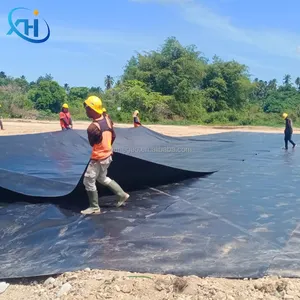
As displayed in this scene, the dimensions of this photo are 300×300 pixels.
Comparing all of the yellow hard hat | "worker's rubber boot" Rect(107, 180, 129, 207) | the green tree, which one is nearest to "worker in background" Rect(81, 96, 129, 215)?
the yellow hard hat

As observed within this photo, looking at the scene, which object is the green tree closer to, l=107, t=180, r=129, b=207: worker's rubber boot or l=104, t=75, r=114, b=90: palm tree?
l=104, t=75, r=114, b=90: palm tree

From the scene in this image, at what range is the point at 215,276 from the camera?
2924mm

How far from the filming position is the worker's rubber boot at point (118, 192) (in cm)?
457

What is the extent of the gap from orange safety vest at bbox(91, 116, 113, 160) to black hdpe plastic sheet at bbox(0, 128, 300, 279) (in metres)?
0.40

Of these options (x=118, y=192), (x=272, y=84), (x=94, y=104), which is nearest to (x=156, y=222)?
(x=118, y=192)

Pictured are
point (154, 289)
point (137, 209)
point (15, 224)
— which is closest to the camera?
point (154, 289)

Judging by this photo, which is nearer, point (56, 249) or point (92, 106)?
point (56, 249)

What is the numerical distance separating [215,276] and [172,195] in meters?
2.32

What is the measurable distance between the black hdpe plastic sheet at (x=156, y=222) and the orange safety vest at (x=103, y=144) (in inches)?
15.6

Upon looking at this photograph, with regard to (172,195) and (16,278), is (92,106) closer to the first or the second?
(172,195)

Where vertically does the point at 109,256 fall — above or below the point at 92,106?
below

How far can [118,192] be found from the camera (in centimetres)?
458

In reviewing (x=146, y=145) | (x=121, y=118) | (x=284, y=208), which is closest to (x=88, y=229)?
(x=284, y=208)

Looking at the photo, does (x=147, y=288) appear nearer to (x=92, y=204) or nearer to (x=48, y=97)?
(x=92, y=204)
